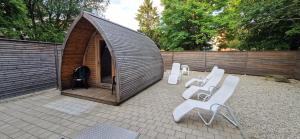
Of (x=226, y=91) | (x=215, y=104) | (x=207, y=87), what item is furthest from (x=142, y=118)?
(x=207, y=87)

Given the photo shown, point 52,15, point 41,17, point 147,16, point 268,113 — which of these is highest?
point 147,16

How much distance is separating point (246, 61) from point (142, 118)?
1001cm

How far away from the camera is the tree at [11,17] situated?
776cm

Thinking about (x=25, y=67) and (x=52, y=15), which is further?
(x=52, y=15)

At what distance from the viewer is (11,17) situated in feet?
27.8

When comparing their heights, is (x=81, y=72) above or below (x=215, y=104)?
above

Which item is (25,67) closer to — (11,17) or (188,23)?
(11,17)

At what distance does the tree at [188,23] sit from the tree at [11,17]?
1237cm

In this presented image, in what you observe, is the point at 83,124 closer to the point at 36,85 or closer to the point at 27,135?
the point at 27,135

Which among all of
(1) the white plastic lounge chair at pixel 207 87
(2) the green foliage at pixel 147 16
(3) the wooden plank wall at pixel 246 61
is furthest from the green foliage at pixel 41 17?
(1) the white plastic lounge chair at pixel 207 87

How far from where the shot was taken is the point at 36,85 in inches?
210

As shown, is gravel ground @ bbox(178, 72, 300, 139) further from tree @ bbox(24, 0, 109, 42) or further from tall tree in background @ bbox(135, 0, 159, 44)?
tall tree in background @ bbox(135, 0, 159, 44)

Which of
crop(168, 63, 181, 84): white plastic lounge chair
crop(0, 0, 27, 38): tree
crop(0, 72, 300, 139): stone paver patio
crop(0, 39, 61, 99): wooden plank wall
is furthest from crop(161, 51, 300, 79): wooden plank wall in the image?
crop(0, 0, 27, 38): tree

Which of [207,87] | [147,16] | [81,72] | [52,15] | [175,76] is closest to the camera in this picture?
[207,87]
